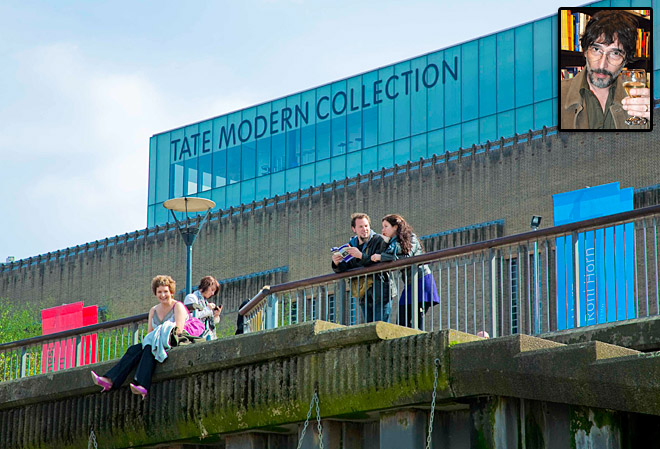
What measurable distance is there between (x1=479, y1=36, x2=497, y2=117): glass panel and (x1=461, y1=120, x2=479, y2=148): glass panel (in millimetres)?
631

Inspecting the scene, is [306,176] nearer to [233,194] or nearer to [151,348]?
[233,194]

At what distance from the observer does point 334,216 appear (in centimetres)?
5903

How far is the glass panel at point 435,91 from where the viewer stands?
214ft

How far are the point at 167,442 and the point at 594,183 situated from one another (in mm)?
38583

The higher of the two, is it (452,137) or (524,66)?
(524,66)

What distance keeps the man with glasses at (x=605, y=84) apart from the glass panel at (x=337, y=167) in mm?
15694

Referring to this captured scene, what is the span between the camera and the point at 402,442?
38.5 ft

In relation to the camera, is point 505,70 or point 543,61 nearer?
point 543,61

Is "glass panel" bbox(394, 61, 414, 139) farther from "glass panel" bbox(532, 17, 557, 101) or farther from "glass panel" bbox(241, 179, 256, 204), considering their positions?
"glass panel" bbox(241, 179, 256, 204)

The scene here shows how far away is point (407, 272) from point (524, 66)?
50354 mm

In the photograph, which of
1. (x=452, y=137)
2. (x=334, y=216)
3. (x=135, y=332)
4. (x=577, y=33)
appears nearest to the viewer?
(x=135, y=332)

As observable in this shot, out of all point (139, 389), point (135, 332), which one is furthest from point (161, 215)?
point (139, 389)

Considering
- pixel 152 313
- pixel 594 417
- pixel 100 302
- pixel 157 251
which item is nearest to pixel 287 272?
pixel 157 251

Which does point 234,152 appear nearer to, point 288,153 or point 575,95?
point 288,153
